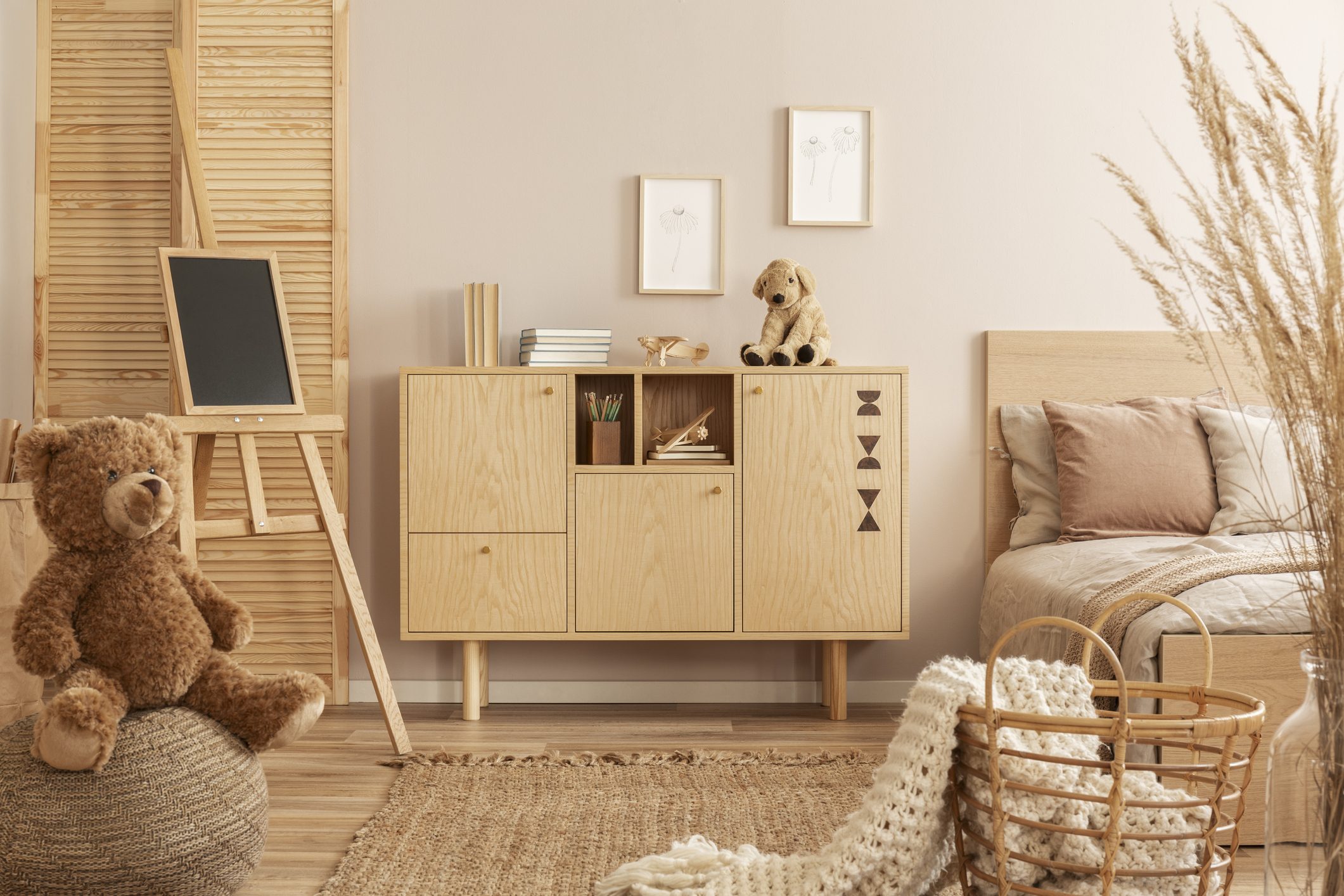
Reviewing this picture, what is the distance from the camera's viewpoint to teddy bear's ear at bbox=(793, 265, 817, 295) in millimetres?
2547

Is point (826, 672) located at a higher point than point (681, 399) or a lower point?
lower

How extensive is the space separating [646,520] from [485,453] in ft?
1.46

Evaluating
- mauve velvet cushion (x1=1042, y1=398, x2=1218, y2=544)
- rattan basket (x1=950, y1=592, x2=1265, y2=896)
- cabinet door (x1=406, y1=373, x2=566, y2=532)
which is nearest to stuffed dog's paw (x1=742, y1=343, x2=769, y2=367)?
cabinet door (x1=406, y1=373, x2=566, y2=532)

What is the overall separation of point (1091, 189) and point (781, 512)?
1334mm

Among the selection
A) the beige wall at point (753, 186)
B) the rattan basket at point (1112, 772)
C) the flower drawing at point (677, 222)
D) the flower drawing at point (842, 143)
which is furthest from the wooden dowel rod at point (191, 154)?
the rattan basket at point (1112, 772)

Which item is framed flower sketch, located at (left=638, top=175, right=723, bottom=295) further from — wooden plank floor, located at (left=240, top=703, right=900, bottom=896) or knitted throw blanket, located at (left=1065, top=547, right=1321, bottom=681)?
knitted throw blanket, located at (left=1065, top=547, right=1321, bottom=681)

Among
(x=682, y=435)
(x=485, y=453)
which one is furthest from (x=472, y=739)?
(x=682, y=435)

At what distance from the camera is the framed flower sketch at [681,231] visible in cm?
269

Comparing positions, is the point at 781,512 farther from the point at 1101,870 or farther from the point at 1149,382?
the point at 1101,870

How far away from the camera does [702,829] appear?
67.3 inches

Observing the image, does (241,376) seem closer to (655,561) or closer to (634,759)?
(655,561)

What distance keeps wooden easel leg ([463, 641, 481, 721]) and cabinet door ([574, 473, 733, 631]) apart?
0.30 m

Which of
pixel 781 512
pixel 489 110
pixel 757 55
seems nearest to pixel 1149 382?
pixel 781 512

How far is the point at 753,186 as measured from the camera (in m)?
2.71
